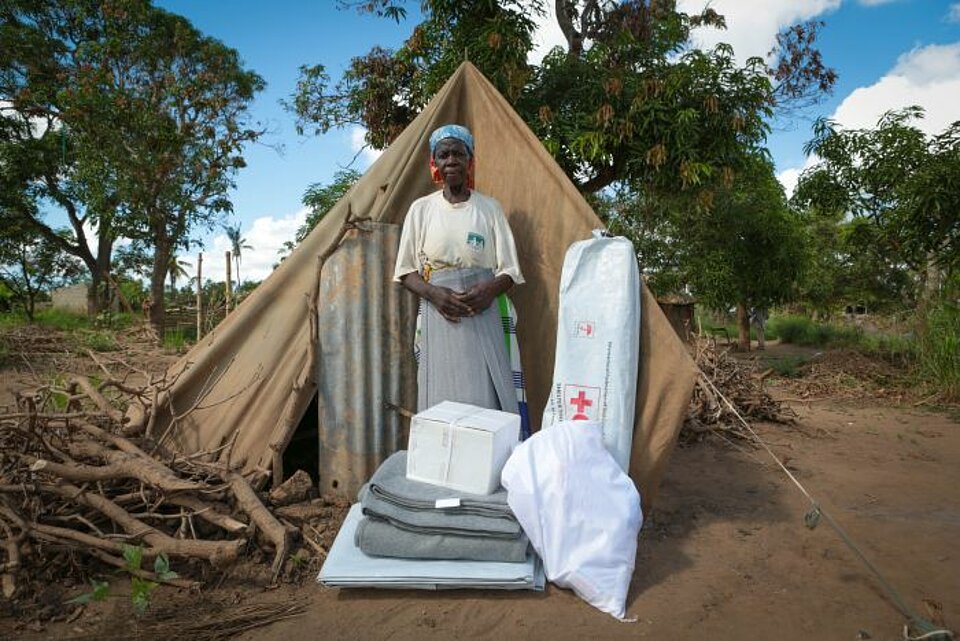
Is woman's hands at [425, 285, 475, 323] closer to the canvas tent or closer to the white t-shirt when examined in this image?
the white t-shirt

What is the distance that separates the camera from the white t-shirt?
2.62 m

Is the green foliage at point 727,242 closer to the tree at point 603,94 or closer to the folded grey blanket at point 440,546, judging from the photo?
the tree at point 603,94

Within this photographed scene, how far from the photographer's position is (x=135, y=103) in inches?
449

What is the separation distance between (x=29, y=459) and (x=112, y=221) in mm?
10886

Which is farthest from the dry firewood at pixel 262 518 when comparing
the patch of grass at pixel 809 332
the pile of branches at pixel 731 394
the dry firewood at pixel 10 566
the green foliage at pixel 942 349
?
the patch of grass at pixel 809 332

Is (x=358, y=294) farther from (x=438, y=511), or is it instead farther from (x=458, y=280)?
(x=438, y=511)

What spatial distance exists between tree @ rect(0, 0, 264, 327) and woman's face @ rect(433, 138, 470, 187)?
10.6m

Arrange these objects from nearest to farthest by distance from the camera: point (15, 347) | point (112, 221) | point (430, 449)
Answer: point (430, 449) → point (15, 347) → point (112, 221)

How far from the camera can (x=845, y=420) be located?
5379mm

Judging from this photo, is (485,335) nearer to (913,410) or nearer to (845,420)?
(845,420)

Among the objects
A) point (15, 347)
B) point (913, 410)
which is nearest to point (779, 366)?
point (913, 410)

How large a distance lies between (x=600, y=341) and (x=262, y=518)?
151 centimetres

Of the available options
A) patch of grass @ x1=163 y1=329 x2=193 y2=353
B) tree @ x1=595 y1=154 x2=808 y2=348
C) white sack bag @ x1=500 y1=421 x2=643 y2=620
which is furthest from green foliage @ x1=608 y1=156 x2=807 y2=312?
white sack bag @ x1=500 y1=421 x2=643 y2=620

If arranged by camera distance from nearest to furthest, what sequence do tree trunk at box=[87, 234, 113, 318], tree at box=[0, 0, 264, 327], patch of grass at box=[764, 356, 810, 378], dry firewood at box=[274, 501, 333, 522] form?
1. dry firewood at box=[274, 501, 333, 522]
2. patch of grass at box=[764, 356, 810, 378]
3. tree at box=[0, 0, 264, 327]
4. tree trunk at box=[87, 234, 113, 318]
